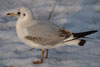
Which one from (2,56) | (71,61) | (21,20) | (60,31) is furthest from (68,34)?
(2,56)

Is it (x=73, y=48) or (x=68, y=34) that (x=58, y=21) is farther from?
(x=68, y=34)

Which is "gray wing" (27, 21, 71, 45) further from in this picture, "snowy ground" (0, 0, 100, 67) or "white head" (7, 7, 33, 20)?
"snowy ground" (0, 0, 100, 67)

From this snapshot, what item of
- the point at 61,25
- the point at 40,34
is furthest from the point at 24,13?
the point at 61,25

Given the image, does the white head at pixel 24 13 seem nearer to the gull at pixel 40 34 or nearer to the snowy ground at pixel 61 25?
the gull at pixel 40 34

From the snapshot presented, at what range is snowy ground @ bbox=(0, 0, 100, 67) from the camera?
4340 mm

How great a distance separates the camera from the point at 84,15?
7.00 meters

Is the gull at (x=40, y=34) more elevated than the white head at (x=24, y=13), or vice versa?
the white head at (x=24, y=13)

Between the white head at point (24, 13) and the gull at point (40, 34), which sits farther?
the white head at point (24, 13)

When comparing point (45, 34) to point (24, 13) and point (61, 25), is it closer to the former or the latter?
point (24, 13)

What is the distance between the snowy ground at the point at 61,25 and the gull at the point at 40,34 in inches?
13.9

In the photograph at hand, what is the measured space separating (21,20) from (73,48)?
1.36 m

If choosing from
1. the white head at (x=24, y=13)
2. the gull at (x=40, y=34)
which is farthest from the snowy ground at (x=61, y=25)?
the white head at (x=24, y=13)

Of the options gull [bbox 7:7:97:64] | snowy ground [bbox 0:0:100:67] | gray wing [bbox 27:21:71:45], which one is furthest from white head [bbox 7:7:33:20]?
snowy ground [bbox 0:0:100:67]

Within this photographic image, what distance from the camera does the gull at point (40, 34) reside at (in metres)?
4.14
